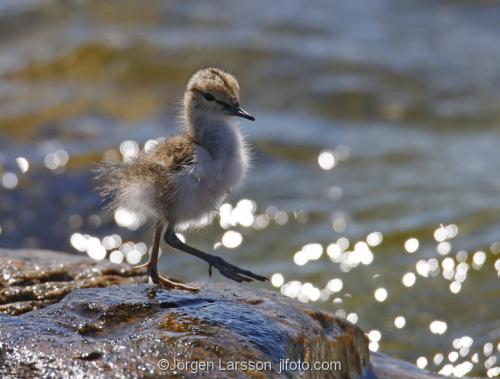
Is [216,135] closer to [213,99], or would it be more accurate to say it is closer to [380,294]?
[213,99]

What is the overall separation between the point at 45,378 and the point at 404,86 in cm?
872

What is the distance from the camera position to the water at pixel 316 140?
763cm

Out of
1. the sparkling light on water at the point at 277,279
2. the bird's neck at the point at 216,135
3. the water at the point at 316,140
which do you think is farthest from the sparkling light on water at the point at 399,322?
the bird's neck at the point at 216,135

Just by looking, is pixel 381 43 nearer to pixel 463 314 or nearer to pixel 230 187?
pixel 463 314

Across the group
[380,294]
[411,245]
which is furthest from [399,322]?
[411,245]

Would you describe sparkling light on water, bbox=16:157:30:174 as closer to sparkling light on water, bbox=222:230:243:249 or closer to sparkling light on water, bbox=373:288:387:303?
sparkling light on water, bbox=222:230:243:249

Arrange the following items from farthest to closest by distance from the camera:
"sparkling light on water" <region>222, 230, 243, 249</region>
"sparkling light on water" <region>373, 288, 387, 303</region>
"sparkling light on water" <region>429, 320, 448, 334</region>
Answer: "sparkling light on water" <region>222, 230, 243, 249</region>
"sparkling light on water" <region>373, 288, 387, 303</region>
"sparkling light on water" <region>429, 320, 448, 334</region>

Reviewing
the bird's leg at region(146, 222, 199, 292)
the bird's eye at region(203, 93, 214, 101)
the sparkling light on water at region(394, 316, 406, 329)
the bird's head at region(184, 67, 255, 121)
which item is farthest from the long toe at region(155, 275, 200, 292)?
the sparkling light on water at region(394, 316, 406, 329)

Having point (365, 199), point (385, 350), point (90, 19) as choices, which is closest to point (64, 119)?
point (90, 19)

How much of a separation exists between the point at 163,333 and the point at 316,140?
22.0 feet

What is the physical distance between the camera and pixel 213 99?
519 cm

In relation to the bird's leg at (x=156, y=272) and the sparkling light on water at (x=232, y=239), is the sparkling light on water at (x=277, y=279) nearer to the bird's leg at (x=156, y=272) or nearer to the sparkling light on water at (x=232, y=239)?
the sparkling light on water at (x=232, y=239)

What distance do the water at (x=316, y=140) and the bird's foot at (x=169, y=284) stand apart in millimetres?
2213

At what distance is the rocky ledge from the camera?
3.45m
